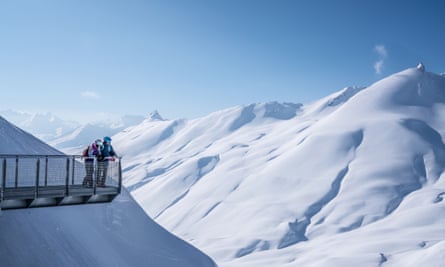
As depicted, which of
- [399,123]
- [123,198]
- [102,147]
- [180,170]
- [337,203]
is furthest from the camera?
[180,170]

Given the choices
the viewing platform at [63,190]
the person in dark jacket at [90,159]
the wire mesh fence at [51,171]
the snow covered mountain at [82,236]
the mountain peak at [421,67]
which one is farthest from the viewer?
the mountain peak at [421,67]

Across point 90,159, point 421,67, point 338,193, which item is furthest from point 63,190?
point 421,67

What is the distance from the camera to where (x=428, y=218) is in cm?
8894

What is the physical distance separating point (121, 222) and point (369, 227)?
261 feet

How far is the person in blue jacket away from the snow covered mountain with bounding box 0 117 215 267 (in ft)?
19.2

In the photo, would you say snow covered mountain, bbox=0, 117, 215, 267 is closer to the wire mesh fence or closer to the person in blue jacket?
the wire mesh fence

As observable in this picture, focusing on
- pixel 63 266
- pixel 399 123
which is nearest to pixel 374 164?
pixel 399 123

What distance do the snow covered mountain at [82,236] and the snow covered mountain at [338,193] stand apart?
42.3 metres

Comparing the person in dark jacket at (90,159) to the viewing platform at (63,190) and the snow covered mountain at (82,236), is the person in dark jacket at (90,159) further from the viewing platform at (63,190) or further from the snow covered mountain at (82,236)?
the snow covered mountain at (82,236)

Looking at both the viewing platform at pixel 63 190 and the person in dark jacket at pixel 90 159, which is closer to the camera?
the viewing platform at pixel 63 190

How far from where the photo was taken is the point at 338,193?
11375cm

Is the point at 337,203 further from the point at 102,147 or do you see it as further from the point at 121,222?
the point at 102,147

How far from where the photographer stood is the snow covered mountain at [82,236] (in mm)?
19312

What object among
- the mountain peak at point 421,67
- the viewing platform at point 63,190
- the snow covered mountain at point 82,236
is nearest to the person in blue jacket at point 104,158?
the viewing platform at point 63,190
